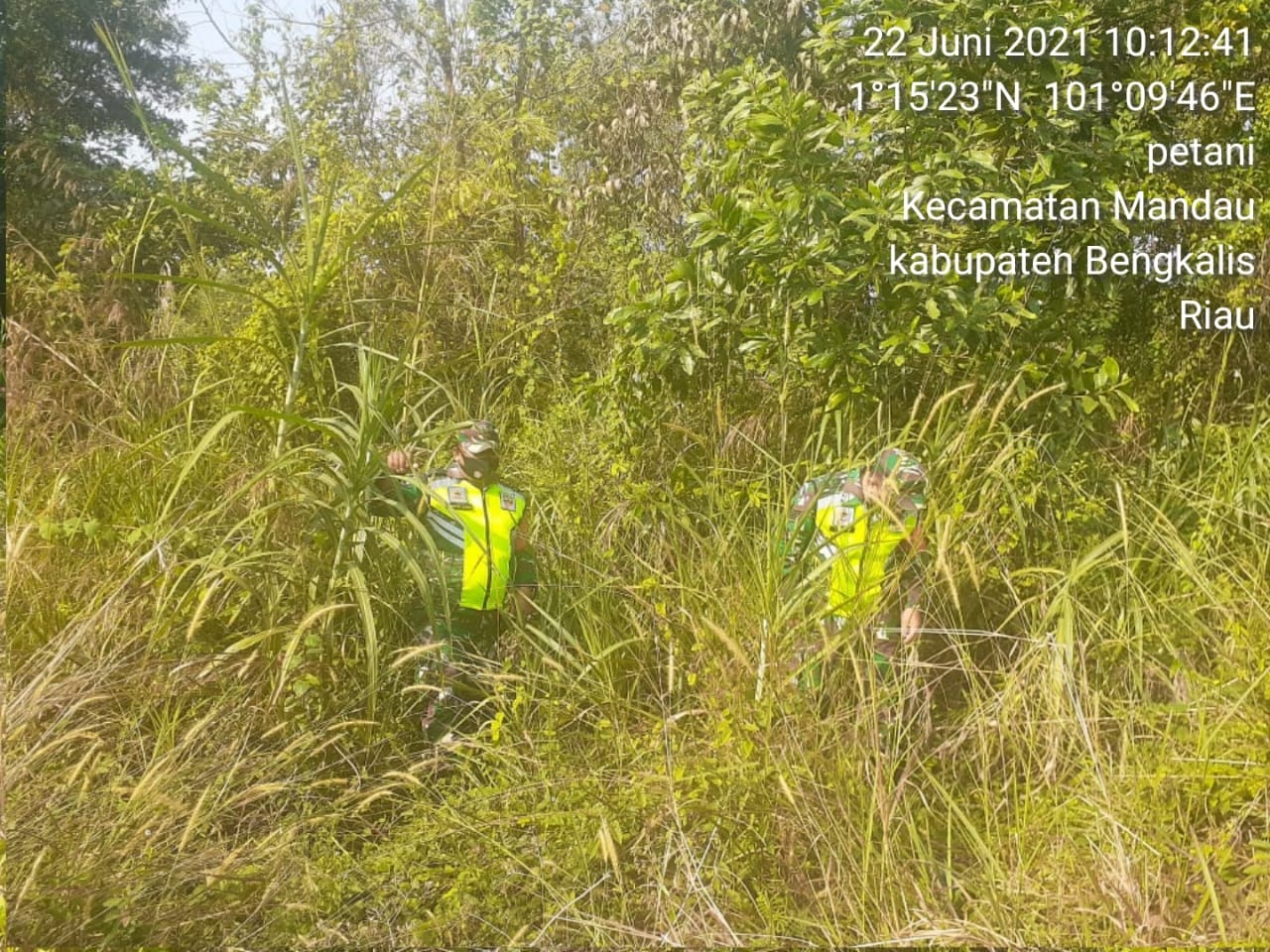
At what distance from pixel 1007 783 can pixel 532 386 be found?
5.60 feet

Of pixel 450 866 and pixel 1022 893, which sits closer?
pixel 1022 893

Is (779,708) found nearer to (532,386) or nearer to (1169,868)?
(1169,868)

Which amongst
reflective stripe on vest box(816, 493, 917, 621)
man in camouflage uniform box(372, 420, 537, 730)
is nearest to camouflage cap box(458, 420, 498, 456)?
man in camouflage uniform box(372, 420, 537, 730)

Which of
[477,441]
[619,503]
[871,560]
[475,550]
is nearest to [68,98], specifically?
[477,441]

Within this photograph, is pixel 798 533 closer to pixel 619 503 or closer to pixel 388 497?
pixel 619 503

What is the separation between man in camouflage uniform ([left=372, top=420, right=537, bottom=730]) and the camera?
2.88 m

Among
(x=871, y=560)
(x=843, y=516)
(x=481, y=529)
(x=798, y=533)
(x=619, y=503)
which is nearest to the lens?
(x=871, y=560)

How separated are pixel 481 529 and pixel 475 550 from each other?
0.09 meters

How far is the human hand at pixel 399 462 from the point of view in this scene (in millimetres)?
Answer: 2617

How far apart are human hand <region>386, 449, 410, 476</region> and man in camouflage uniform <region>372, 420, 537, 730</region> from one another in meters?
0.13

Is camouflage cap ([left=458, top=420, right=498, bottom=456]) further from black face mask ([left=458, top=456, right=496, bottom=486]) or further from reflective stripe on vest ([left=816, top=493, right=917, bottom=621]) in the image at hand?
reflective stripe on vest ([left=816, top=493, right=917, bottom=621])

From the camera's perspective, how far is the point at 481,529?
10.2ft

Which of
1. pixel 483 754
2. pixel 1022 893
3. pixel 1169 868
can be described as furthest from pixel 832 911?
pixel 483 754

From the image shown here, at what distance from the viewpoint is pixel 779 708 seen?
2.33 meters
